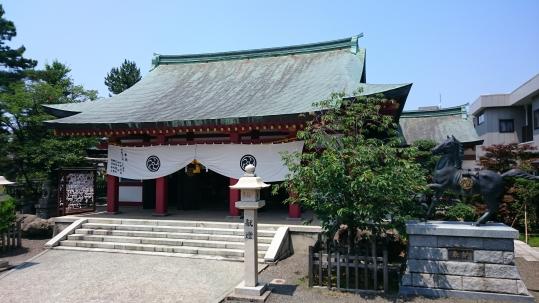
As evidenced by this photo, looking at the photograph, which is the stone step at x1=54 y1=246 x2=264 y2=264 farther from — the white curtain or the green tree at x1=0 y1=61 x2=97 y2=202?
the green tree at x1=0 y1=61 x2=97 y2=202

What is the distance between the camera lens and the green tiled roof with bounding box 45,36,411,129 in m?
12.6

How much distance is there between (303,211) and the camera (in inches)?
553

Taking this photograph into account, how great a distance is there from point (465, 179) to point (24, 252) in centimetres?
1229

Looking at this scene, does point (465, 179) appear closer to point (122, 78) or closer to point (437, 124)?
point (437, 124)

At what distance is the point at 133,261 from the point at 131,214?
16.2 feet

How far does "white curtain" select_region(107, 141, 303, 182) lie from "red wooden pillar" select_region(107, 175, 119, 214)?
1.22 ft

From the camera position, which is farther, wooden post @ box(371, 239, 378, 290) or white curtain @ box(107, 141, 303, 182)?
white curtain @ box(107, 141, 303, 182)

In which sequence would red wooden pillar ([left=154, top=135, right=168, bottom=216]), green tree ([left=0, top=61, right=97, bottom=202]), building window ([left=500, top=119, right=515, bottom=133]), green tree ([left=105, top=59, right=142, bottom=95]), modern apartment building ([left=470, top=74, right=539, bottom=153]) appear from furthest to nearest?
green tree ([left=105, top=59, right=142, bottom=95]) < building window ([left=500, top=119, right=515, bottom=133]) < modern apartment building ([left=470, top=74, right=539, bottom=153]) < green tree ([left=0, top=61, right=97, bottom=202]) < red wooden pillar ([left=154, top=135, right=168, bottom=216])

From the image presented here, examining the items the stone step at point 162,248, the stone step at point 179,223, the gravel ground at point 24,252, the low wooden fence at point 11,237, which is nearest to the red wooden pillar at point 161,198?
the stone step at point 179,223

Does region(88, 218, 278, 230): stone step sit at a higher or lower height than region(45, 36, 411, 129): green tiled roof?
lower

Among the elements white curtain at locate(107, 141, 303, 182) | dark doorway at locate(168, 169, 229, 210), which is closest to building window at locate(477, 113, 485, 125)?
dark doorway at locate(168, 169, 229, 210)

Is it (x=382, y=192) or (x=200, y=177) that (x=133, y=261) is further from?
(x=200, y=177)

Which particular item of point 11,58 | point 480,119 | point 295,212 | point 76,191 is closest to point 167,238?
point 295,212

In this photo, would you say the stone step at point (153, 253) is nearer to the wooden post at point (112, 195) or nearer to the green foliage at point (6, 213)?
the green foliage at point (6, 213)
